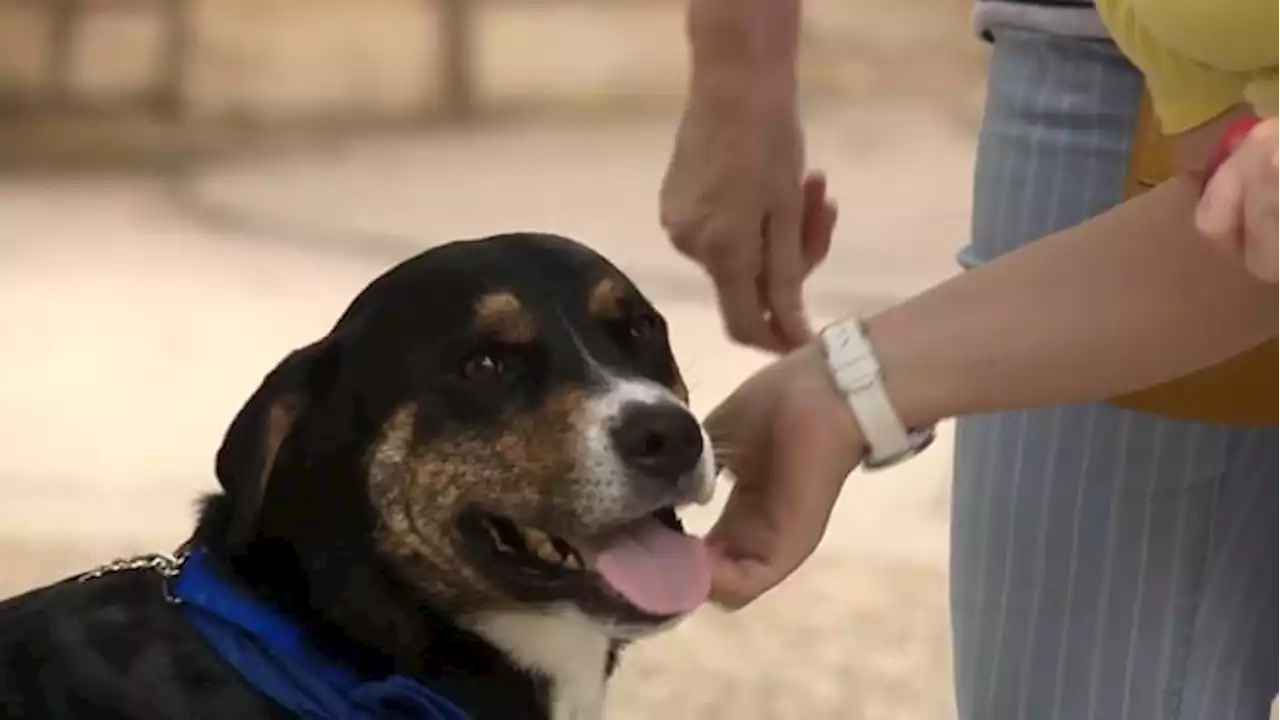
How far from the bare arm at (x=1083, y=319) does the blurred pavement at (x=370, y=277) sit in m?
0.89

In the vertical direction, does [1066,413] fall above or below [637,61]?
above

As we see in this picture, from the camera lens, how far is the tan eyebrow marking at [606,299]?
1.22 metres

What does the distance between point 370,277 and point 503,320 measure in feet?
8.02

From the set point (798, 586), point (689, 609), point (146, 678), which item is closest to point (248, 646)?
point (146, 678)

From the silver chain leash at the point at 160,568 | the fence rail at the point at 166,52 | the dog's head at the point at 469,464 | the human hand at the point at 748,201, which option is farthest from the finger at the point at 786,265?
the fence rail at the point at 166,52

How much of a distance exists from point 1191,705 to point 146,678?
0.73 metres

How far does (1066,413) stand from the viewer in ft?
4.34

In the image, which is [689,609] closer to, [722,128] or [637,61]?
[722,128]

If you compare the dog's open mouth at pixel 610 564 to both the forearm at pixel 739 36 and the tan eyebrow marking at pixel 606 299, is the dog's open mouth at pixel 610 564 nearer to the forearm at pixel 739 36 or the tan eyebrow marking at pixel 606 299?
the tan eyebrow marking at pixel 606 299

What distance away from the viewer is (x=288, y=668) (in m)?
1.13

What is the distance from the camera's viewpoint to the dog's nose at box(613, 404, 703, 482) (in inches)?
44.1

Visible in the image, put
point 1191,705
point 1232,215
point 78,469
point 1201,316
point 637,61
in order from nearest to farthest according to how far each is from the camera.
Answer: point 1232,215, point 1201,316, point 1191,705, point 78,469, point 637,61

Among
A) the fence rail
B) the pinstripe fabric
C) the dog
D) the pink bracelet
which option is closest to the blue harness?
the dog

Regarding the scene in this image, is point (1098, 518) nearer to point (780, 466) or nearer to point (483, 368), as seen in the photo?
point (780, 466)
